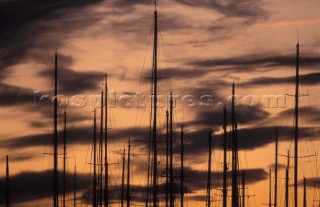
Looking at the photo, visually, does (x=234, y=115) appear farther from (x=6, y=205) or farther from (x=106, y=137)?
(x=6, y=205)

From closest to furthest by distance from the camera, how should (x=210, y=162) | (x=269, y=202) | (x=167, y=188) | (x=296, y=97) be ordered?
1. (x=296, y=97)
2. (x=167, y=188)
3. (x=210, y=162)
4. (x=269, y=202)

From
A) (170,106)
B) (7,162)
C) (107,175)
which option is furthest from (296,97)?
(7,162)

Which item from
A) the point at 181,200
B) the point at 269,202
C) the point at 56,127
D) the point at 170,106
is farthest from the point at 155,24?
the point at 269,202

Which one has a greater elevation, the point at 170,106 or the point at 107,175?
the point at 170,106

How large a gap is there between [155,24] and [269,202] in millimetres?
27751

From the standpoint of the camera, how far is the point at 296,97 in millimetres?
58312

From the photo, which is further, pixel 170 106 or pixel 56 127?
pixel 170 106

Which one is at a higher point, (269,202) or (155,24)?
(155,24)

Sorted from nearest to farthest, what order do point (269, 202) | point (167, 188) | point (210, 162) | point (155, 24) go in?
1. point (155, 24)
2. point (167, 188)
3. point (210, 162)
4. point (269, 202)

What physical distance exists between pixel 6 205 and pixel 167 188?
32.3ft

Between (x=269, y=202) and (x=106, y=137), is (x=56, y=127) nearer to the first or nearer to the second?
(x=106, y=137)

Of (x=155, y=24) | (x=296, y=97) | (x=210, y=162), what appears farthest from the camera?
(x=210, y=162)

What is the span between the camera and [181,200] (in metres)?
65.4

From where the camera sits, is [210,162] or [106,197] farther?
[210,162]
